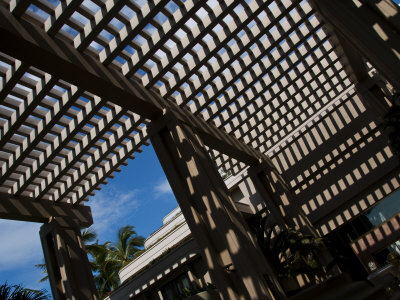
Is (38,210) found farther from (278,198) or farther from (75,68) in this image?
(278,198)

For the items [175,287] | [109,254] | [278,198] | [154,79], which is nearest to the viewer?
[154,79]

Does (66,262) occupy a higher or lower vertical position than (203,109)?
lower

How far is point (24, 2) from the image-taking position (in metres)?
5.02

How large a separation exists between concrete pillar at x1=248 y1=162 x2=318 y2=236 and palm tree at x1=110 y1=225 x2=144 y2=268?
1987cm

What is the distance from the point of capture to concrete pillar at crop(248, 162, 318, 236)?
10.7 meters

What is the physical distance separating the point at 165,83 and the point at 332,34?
14.5 feet

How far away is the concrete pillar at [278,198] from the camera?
1073 cm

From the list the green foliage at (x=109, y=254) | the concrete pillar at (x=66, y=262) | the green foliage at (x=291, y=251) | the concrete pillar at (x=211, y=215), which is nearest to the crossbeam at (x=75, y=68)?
the concrete pillar at (x=211, y=215)

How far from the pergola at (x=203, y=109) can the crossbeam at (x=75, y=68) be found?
2cm

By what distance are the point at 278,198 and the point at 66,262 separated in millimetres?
6514

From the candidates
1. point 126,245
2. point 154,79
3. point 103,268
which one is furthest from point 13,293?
point 126,245

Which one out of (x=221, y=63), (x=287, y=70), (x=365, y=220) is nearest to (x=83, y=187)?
(x=221, y=63)

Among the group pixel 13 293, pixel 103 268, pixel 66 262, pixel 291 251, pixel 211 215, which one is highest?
pixel 103 268

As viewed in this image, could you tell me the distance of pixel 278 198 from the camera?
36.9ft
